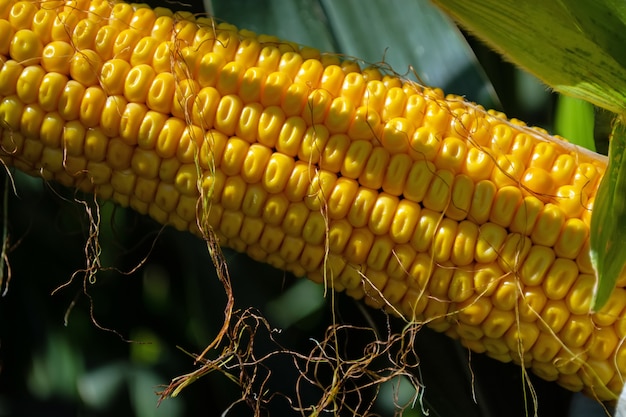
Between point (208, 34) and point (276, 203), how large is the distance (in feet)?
0.65

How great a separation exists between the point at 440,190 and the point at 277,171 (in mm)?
169

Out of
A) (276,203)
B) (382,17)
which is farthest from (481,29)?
(382,17)

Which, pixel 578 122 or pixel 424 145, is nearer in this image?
pixel 424 145

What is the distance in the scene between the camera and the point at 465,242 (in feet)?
2.30

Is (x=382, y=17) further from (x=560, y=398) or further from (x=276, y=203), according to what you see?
(x=560, y=398)

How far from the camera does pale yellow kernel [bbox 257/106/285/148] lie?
71 cm

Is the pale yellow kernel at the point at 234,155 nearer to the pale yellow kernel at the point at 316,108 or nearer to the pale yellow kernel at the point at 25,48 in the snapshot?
the pale yellow kernel at the point at 316,108

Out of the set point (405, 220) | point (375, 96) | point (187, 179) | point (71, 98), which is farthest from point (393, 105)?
point (71, 98)

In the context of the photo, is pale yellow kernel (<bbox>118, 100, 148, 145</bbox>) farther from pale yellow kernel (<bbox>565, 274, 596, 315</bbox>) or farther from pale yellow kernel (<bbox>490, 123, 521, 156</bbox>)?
pale yellow kernel (<bbox>565, 274, 596, 315</bbox>)

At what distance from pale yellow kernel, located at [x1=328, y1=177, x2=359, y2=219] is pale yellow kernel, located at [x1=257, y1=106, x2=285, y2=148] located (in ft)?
0.27

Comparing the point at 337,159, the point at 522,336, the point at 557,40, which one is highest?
the point at 557,40

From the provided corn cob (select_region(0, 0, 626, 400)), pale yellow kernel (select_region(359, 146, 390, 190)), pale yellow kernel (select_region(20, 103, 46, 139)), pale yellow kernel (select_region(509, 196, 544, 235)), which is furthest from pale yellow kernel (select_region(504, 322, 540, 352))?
pale yellow kernel (select_region(20, 103, 46, 139))

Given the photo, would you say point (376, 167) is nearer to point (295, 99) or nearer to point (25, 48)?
point (295, 99)

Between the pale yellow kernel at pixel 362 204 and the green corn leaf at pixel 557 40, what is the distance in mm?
191
